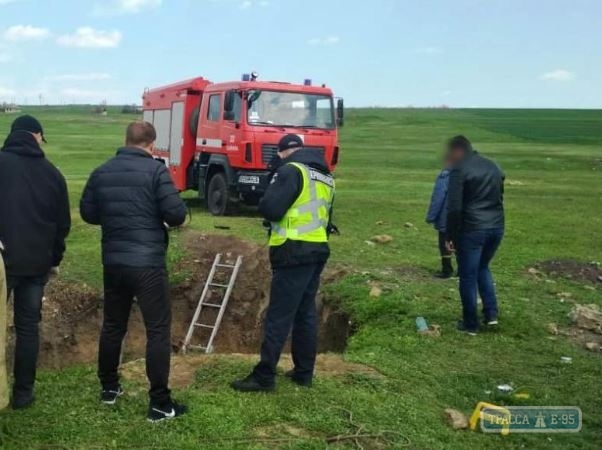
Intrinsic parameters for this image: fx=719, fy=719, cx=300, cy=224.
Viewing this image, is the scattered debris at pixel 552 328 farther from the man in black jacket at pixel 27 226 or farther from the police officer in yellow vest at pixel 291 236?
the man in black jacket at pixel 27 226

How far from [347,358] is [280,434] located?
6.14ft

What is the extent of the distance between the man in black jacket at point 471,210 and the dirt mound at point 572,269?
134 inches

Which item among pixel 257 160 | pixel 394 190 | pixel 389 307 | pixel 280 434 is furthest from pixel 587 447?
pixel 394 190

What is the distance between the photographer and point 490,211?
7293 mm

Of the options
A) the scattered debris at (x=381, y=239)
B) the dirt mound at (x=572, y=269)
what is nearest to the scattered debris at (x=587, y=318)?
the dirt mound at (x=572, y=269)

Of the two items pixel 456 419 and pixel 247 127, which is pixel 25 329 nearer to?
pixel 456 419

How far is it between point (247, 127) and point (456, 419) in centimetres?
989

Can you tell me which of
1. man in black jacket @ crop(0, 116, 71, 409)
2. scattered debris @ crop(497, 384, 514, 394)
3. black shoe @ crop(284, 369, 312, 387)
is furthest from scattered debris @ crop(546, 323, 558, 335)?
man in black jacket @ crop(0, 116, 71, 409)

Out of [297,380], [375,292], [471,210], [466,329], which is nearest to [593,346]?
[466,329]

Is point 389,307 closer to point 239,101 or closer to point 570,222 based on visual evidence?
point 239,101

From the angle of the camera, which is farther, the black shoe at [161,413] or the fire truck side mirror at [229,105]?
the fire truck side mirror at [229,105]

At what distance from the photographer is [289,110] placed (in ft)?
48.2

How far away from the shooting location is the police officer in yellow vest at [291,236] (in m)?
5.20

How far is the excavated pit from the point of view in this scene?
8867 millimetres
